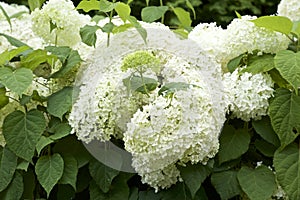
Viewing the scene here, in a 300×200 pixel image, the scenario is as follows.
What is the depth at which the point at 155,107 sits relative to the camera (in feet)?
5.83

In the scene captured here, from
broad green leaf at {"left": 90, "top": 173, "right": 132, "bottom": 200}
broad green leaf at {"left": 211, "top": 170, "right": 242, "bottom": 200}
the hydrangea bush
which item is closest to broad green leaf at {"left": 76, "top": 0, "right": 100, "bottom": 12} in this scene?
the hydrangea bush

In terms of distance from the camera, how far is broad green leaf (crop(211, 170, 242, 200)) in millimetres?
1868

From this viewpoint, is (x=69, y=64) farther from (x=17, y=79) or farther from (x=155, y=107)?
(x=155, y=107)

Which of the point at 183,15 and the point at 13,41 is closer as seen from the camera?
the point at 13,41

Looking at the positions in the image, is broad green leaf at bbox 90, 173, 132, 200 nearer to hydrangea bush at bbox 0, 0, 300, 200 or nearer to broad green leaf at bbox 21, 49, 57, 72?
hydrangea bush at bbox 0, 0, 300, 200

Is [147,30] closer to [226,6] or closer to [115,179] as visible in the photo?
[115,179]

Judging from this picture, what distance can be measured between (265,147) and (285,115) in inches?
5.7

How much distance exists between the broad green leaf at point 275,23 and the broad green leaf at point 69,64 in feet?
2.03

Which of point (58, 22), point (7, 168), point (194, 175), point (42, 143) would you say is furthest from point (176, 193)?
point (58, 22)

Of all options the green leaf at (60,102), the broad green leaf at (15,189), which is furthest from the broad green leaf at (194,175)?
the broad green leaf at (15,189)

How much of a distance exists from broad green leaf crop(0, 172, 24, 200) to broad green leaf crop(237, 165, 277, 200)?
723 mm

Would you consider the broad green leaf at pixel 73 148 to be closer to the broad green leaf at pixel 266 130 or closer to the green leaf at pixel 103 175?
the green leaf at pixel 103 175

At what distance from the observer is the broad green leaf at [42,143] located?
184cm

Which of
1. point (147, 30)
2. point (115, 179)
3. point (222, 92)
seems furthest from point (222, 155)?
point (147, 30)
